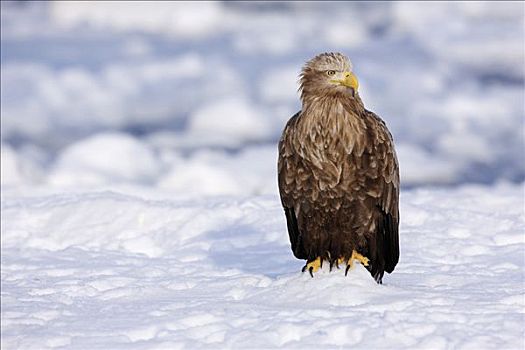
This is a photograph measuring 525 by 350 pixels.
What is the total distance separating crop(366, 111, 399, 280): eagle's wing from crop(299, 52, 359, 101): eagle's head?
0.28m

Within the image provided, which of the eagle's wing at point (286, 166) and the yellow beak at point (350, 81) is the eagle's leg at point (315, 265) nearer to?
the eagle's wing at point (286, 166)

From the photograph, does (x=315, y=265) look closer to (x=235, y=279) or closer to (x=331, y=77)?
(x=235, y=279)

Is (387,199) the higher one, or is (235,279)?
(387,199)

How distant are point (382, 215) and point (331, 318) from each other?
3.26 feet

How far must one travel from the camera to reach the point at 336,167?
6.05 m

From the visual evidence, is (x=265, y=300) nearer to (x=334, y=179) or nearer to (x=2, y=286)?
(x=334, y=179)

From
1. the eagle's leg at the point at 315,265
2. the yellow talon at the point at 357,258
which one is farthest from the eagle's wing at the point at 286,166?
A: the yellow talon at the point at 357,258

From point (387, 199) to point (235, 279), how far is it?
4.31ft

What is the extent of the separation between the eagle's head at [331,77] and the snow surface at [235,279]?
1193mm

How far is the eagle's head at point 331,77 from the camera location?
601 cm

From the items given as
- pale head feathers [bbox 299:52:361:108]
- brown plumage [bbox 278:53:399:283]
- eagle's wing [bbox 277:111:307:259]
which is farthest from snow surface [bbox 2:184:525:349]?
pale head feathers [bbox 299:52:361:108]

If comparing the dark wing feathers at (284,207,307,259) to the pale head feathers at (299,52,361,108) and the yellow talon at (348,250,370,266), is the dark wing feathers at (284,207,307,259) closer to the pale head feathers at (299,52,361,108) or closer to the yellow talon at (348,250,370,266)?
the yellow talon at (348,250,370,266)

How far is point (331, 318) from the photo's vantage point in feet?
18.5

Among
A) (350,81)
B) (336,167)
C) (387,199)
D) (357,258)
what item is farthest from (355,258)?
(350,81)
